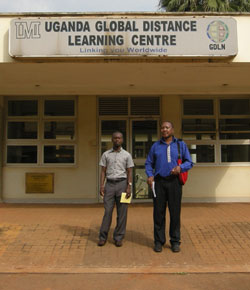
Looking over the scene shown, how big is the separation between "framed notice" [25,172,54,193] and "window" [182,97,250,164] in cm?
362

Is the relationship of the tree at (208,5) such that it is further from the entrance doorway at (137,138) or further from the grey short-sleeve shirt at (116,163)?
the grey short-sleeve shirt at (116,163)

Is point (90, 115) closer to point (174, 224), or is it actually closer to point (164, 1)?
point (174, 224)

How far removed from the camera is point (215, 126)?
323 inches

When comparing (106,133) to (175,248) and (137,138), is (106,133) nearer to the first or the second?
(137,138)

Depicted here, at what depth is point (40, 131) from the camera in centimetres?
815

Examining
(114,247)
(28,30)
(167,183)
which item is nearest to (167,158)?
(167,183)

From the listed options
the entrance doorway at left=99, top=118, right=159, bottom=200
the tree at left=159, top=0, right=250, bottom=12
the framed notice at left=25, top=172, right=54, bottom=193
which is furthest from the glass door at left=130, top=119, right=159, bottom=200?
the tree at left=159, top=0, right=250, bottom=12

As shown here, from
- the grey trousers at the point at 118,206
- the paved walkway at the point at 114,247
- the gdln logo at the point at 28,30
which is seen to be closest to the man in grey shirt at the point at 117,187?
the grey trousers at the point at 118,206

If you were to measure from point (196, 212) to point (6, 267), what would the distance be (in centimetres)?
424

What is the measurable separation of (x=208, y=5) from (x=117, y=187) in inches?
488

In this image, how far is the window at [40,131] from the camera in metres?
8.13

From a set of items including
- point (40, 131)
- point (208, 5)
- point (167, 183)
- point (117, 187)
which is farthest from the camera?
point (208, 5)

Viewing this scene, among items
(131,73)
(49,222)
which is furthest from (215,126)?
(49,222)

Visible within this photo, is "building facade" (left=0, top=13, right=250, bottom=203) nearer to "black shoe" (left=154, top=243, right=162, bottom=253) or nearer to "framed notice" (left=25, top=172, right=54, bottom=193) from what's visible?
"framed notice" (left=25, top=172, right=54, bottom=193)
